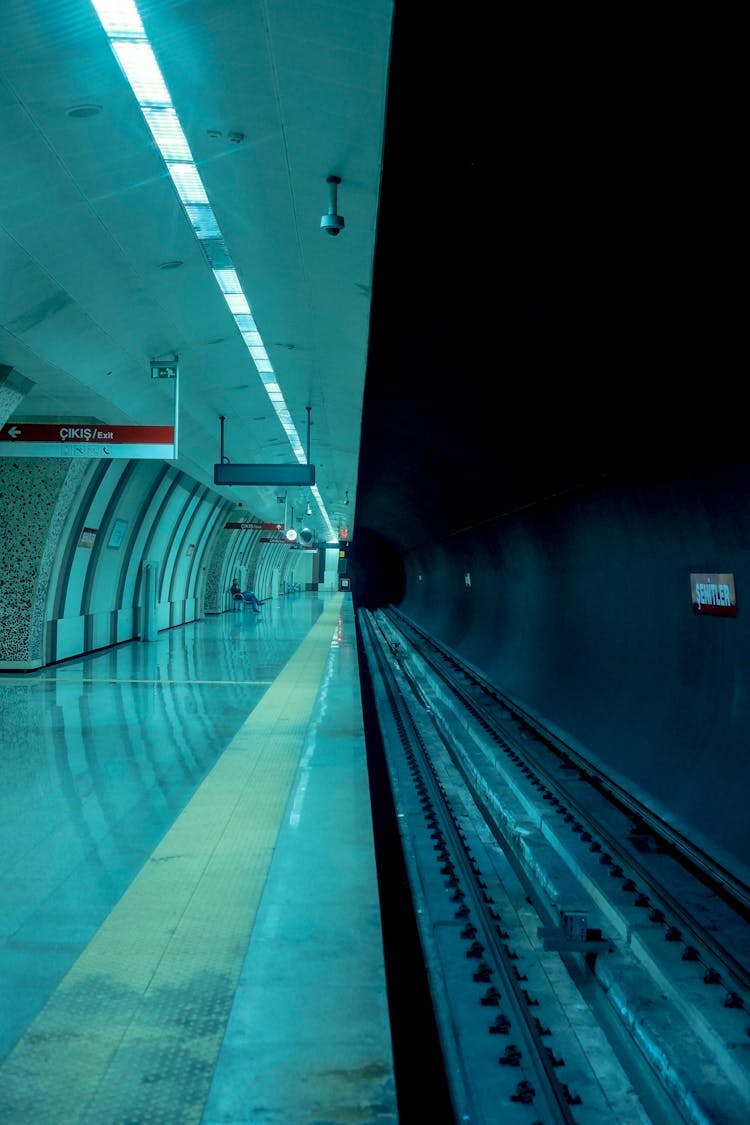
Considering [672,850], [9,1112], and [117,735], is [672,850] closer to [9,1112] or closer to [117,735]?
[9,1112]

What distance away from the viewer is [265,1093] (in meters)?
2.29

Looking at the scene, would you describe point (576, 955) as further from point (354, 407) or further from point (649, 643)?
point (354, 407)

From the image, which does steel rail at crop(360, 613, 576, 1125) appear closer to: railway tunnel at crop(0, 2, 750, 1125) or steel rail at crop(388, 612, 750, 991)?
railway tunnel at crop(0, 2, 750, 1125)

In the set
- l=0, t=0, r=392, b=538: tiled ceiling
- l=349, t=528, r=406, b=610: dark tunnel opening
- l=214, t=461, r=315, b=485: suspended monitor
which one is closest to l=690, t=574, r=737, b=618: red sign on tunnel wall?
l=0, t=0, r=392, b=538: tiled ceiling

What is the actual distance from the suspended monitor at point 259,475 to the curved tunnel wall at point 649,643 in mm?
3187

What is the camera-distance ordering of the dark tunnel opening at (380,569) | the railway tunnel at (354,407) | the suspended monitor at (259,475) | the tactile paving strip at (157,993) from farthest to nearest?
the dark tunnel opening at (380,569)
the suspended monitor at (259,475)
the railway tunnel at (354,407)
the tactile paving strip at (157,993)

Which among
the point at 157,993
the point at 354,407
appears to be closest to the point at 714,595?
the point at 157,993

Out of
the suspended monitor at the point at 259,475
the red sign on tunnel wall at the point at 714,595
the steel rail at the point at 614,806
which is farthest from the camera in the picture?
the suspended monitor at the point at 259,475

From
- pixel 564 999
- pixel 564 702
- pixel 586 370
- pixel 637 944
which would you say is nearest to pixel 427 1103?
pixel 564 999

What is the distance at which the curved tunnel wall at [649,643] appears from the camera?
5.59 metres

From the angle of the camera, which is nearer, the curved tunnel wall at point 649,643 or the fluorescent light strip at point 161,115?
the fluorescent light strip at point 161,115

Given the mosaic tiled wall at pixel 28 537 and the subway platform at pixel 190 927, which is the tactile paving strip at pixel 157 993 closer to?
the subway platform at pixel 190 927

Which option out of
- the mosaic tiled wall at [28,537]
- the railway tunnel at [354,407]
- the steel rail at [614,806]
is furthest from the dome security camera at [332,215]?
the mosaic tiled wall at [28,537]

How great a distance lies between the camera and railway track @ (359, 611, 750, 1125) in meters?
3.21
